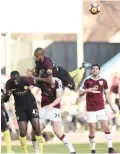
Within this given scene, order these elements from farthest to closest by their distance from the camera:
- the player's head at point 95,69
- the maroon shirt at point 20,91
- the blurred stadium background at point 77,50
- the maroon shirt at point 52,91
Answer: the blurred stadium background at point 77,50 → the player's head at point 95,69 → the maroon shirt at point 52,91 → the maroon shirt at point 20,91

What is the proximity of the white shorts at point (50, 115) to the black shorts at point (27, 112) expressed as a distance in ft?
1.18

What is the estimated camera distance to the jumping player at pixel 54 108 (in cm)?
1227

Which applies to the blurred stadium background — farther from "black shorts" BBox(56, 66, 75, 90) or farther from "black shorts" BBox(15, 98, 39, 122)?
"black shorts" BBox(15, 98, 39, 122)

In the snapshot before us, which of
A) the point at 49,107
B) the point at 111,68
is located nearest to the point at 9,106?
the point at 111,68

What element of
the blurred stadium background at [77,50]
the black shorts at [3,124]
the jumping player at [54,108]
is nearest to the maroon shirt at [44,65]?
the jumping player at [54,108]

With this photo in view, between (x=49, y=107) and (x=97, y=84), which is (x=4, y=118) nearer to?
(x=49, y=107)

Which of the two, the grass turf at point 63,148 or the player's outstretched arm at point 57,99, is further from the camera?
the grass turf at point 63,148

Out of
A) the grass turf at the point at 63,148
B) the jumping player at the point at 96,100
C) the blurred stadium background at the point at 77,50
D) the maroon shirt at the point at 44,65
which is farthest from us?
the blurred stadium background at the point at 77,50

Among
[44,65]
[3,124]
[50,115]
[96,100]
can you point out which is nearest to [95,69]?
[96,100]

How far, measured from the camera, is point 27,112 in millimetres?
12086

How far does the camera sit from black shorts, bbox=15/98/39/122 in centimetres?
1201

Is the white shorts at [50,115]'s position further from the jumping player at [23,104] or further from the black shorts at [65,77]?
the black shorts at [65,77]

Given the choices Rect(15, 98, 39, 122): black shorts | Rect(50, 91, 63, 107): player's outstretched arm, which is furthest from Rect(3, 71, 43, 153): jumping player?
Rect(50, 91, 63, 107): player's outstretched arm

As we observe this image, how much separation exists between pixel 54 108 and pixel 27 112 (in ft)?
1.84
